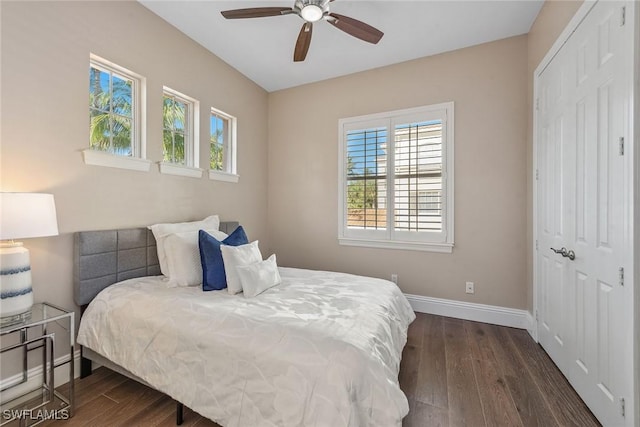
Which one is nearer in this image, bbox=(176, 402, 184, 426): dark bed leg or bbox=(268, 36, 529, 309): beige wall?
bbox=(176, 402, 184, 426): dark bed leg

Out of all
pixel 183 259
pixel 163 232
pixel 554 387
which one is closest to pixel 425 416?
pixel 554 387

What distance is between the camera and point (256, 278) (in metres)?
2.00

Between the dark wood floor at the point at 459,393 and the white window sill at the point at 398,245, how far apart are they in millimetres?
1015

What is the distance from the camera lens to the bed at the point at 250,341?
47.3 inches

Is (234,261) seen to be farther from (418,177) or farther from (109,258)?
(418,177)

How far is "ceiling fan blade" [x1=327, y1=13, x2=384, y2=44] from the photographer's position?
6.77ft

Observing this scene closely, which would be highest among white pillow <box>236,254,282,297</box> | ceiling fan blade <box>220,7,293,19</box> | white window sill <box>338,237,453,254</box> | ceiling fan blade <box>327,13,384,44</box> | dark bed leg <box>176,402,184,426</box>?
ceiling fan blade <box>220,7,293,19</box>

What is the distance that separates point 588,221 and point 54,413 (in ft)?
11.2

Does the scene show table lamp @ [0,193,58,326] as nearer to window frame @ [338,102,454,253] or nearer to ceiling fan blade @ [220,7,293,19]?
ceiling fan blade @ [220,7,293,19]

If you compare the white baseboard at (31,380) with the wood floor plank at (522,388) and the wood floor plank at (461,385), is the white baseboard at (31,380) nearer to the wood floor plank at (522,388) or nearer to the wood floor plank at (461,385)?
the wood floor plank at (461,385)

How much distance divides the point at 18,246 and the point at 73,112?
1005 mm

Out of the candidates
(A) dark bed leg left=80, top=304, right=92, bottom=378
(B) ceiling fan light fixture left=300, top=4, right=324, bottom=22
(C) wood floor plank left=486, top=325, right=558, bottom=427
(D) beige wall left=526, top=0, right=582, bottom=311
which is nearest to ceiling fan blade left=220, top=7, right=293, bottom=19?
(B) ceiling fan light fixture left=300, top=4, right=324, bottom=22

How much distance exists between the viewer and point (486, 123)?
9.78 ft

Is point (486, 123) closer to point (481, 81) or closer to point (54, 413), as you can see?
point (481, 81)
